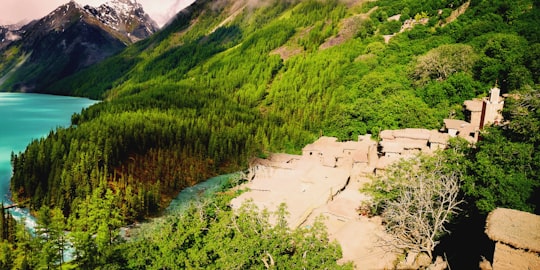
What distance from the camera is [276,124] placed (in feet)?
220

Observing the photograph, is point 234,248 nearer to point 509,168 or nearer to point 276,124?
point 509,168

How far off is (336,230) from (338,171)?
1087cm

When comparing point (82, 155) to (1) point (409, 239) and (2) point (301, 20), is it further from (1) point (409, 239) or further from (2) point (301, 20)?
(2) point (301, 20)

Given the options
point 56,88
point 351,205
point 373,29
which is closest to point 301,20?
point 373,29

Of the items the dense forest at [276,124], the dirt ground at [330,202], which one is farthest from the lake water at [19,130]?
the dirt ground at [330,202]

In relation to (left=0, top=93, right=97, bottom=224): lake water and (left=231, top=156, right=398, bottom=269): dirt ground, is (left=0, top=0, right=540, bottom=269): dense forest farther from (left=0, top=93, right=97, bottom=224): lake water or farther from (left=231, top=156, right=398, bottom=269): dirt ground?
(left=0, top=93, right=97, bottom=224): lake water

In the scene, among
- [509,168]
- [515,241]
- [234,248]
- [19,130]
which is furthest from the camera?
[19,130]

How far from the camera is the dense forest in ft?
64.3

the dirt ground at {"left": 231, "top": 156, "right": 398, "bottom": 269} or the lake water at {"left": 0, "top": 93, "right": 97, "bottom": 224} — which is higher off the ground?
the dirt ground at {"left": 231, "top": 156, "right": 398, "bottom": 269}

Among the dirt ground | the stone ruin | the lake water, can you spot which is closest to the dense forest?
the dirt ground

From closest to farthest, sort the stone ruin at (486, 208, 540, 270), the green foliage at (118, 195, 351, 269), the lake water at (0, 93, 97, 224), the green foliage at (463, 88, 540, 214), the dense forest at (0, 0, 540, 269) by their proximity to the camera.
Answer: the stone ruin at (486, 208, 540, 270) < the green foliage at (118, 195, 351, 269) < the green foliage at (463, 88, 540, 214) < the dense forest at (0, 0, 540, 269) < the lake water at (0, 93, 97, 224)

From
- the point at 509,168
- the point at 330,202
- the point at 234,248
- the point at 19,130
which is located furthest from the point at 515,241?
the point at 19,130

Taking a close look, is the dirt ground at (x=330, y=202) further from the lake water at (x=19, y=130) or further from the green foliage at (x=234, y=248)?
the lake water at (x=19, y=130)

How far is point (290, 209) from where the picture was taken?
2783cm
